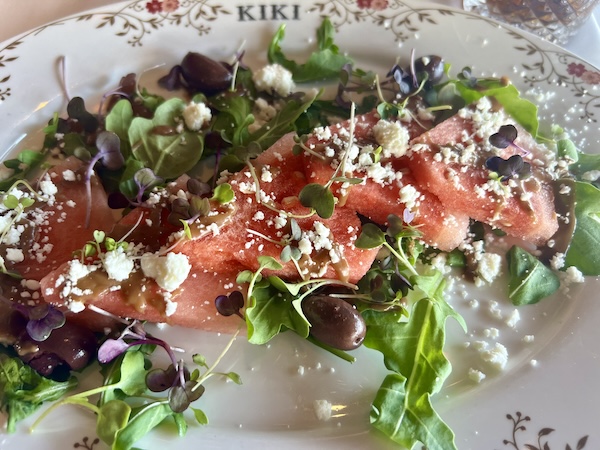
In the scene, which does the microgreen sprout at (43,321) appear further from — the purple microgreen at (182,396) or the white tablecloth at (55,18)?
the white tablecloth at (55,18)

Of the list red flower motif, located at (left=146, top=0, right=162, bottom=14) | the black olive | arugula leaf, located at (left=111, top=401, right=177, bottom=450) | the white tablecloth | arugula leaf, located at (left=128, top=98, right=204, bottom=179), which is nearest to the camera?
arugula leaf, located at (left=111, top=401, right=177, bottom=450)

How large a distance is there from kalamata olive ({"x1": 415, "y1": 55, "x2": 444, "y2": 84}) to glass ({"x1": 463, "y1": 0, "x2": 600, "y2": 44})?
501 mm

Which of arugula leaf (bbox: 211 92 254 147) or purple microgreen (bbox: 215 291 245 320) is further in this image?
arugula leaf (bbox: 211 92 254 147)

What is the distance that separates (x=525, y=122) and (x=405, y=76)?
0.45 meters

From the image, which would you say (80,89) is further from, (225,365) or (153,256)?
(225,365)

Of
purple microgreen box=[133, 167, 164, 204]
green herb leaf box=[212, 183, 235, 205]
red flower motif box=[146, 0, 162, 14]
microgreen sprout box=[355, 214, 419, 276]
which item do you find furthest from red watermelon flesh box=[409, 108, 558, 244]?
red flower motif box=[146, 0, 162, 14]

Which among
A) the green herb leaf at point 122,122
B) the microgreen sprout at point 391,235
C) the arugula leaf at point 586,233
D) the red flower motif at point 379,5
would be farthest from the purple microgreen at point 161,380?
the red flower motif at point 379,5

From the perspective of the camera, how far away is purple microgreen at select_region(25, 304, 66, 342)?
1.49 metres

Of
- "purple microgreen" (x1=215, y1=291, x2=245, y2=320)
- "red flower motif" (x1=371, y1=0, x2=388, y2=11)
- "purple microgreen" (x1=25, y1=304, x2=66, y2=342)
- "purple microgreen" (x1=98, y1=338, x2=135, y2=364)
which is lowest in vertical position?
"purple microgreen" (x1=98, y1=338, x2=135, y2=364)

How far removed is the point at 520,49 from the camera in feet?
6.85

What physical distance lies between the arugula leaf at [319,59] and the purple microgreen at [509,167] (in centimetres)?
71

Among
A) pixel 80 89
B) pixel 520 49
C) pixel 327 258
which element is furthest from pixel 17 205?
pixel 520 49

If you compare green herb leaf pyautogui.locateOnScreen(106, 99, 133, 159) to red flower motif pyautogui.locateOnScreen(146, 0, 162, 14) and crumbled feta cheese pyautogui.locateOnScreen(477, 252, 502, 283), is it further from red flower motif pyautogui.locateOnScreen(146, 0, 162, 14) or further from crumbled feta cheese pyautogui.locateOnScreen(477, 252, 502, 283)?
crumbled feta cheese pyautogui.locateOnScreen(477, 252, 502, 283)

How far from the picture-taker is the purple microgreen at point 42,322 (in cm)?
149
